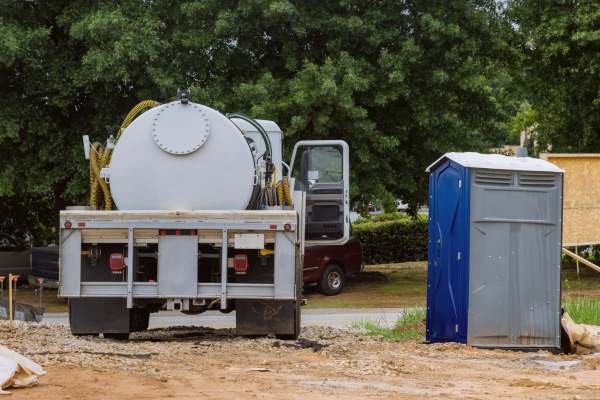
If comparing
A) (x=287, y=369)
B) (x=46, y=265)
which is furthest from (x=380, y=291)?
(x=287, y=369)

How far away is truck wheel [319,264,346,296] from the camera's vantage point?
27.5 metres

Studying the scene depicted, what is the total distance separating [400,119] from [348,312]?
6308mm

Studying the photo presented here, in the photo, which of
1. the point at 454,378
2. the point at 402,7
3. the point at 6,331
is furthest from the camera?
the point at 402,7

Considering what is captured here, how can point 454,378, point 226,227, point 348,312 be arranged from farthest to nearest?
1. point 348,312
2. point 226,227
3. point 454,378

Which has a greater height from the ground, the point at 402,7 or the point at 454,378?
the point at 402,7

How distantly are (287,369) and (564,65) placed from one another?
733 inches

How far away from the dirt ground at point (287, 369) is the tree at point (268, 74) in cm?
1129

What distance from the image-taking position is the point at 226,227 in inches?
539

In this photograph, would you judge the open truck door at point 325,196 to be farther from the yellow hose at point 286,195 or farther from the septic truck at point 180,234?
the septic truck at point 180,234

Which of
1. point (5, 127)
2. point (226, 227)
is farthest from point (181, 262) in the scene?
point (5, 127)

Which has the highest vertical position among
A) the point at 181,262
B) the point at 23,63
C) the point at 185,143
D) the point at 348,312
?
the point at 23,63

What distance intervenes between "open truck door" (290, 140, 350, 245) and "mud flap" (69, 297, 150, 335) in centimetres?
337

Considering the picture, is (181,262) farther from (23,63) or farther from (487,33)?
(487,33)

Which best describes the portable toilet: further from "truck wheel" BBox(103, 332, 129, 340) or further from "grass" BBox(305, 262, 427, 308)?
"grass" BBox(305, 262, 427, 308)
